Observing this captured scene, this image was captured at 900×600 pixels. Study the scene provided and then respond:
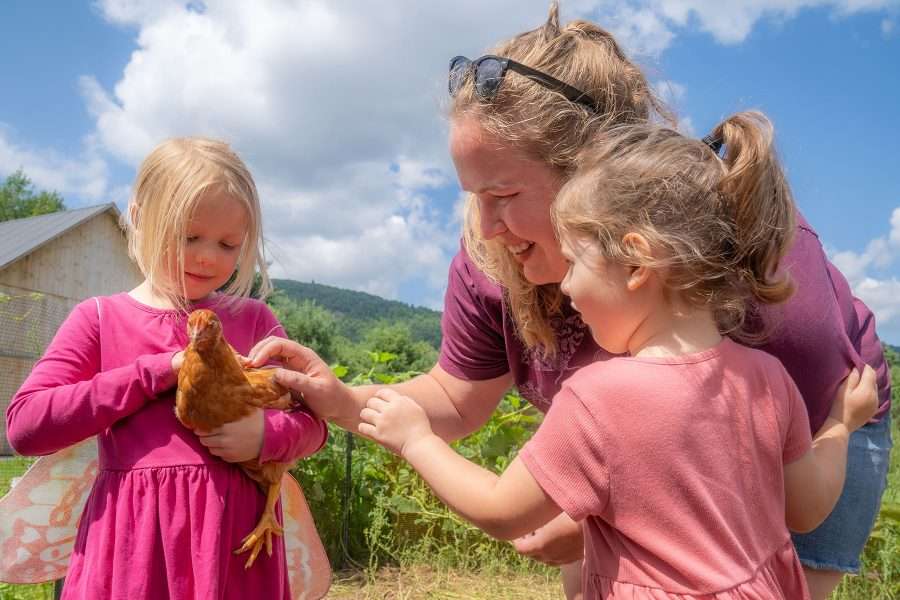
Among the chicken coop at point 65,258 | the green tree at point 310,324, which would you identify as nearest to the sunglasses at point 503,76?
the chicken coop at point 65,258

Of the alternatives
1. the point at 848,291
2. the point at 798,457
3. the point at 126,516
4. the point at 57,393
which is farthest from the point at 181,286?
the point at 848,291

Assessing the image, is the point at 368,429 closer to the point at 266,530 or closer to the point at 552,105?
the point at 266,530

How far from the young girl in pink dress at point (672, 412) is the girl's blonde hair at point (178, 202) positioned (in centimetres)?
70

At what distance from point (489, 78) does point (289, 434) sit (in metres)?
0.94

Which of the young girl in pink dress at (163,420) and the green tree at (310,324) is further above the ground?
the green tree at (310,324)

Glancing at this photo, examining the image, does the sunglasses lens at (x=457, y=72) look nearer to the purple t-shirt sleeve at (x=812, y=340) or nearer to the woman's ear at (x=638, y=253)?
the woman's ear at (x=638, y=253)

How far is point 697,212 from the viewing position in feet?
4.32

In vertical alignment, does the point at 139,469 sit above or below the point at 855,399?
below

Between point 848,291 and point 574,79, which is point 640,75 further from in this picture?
point 848,291

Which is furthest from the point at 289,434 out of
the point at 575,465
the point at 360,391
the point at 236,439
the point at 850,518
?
the point at 850,518

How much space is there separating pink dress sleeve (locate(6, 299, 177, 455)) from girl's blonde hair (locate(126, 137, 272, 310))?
24cm

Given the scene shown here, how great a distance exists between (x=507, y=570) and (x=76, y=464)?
9.80ft

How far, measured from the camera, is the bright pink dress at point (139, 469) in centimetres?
158

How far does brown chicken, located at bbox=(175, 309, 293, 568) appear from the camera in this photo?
1588 millimetres
